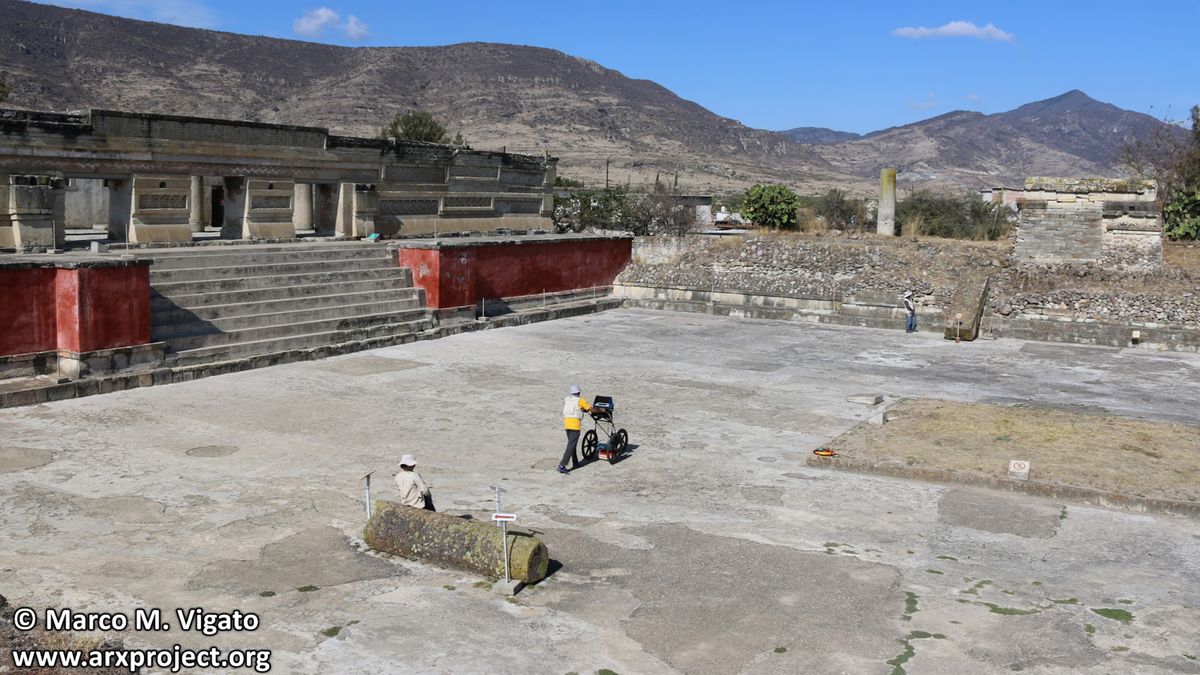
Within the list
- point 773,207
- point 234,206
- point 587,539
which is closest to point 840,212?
point 773,207

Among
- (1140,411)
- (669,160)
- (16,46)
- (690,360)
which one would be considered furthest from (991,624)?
(669,160)

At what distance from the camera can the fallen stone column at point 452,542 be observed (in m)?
8.74

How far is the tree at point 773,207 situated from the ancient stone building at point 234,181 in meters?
7.36

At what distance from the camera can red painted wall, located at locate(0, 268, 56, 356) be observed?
15406mm

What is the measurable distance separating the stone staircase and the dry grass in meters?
10.6

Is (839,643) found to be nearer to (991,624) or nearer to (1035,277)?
(991,624)

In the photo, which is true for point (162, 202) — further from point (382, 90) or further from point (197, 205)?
point (382, 90)

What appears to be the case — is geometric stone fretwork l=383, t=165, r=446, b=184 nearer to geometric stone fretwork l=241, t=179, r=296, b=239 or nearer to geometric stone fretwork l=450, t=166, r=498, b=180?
geometric stone fretwork l=450, t=166, r=498, b=180

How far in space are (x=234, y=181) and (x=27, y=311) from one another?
8598 mm

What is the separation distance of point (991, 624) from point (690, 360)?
40.5 feet

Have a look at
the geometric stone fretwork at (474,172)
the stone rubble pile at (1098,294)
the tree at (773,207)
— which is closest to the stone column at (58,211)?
the geometric stone fretwork at (474,172)

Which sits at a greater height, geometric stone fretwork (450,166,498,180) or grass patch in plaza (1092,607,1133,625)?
geometric stone fretwork (450,166,498,180)

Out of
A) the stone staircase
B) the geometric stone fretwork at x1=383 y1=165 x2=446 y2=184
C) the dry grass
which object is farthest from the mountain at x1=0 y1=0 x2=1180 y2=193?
the dry grass

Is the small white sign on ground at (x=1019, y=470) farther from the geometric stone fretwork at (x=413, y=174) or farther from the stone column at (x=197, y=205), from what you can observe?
the stone column at (x=197, y=205)
